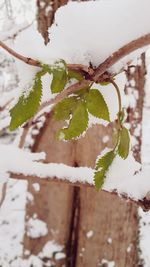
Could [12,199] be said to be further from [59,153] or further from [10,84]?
[59,153]

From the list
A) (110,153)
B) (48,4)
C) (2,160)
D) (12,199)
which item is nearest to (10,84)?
(12,199)

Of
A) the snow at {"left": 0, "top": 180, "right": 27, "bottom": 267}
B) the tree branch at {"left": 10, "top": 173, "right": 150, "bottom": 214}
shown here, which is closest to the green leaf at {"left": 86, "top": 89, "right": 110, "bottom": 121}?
the tree branch at {"left": 10, "top": 173, "right": 150, "bottom": 214}

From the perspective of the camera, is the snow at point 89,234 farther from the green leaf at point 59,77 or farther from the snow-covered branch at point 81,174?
the green leaf at point 59,77

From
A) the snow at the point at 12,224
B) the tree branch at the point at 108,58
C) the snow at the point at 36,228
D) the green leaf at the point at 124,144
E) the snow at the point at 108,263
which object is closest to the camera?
the tree branch at the point at 108,58

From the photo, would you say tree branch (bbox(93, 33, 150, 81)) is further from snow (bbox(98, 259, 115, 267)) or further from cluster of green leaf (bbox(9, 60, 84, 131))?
snow (bbox(98, 259, 115, 267))

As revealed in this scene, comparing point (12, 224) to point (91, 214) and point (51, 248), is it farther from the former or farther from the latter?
point (91, 214)

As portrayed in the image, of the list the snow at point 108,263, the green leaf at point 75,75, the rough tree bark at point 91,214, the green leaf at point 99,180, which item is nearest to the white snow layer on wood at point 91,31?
the green leaf at point 75,75

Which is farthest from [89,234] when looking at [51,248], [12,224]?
[12,224]
